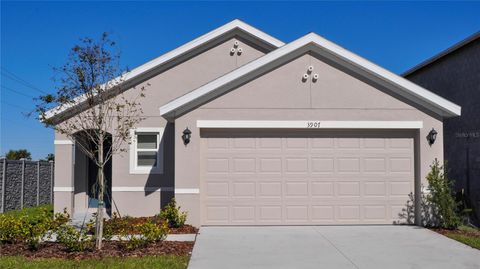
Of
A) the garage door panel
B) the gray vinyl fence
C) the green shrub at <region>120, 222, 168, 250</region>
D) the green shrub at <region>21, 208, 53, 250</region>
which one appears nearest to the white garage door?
the garage door panel

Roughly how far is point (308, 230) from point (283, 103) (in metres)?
3.09

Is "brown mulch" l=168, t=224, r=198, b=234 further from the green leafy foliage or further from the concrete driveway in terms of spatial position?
the green leafy foliage

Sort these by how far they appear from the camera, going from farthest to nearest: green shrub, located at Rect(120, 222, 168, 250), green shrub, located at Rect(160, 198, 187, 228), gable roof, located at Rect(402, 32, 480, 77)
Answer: gable roof, located at Rect(402, 32, 480, 77), green shrub, located at Rect(160, 198, 187, 228), green shrub, located at Rect(120, 222, 168, 250)

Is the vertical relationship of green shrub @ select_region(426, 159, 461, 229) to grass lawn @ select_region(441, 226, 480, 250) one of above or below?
above

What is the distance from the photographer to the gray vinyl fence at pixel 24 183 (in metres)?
15.5

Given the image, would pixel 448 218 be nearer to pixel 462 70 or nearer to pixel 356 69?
pixel 356 69

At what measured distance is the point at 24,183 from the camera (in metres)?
17.1

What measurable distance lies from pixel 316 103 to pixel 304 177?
6.03ft

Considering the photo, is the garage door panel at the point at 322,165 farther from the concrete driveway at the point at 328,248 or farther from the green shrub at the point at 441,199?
the green shrub at the point at 441,199

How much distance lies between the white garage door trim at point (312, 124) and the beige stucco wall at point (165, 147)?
9.31 feet

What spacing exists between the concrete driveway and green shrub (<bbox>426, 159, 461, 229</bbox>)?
24.3 inches

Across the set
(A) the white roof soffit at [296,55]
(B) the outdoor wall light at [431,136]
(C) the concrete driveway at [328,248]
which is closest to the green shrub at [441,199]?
(B) the outdoor wall light at [431,136]

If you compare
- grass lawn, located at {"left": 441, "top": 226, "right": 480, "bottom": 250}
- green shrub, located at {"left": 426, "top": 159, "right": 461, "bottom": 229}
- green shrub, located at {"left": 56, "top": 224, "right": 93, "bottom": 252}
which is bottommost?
grass lawn, located at {"left": 441, "top": 226, "right": 480, "bottom": 250}

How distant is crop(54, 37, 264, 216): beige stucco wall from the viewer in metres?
13.5
